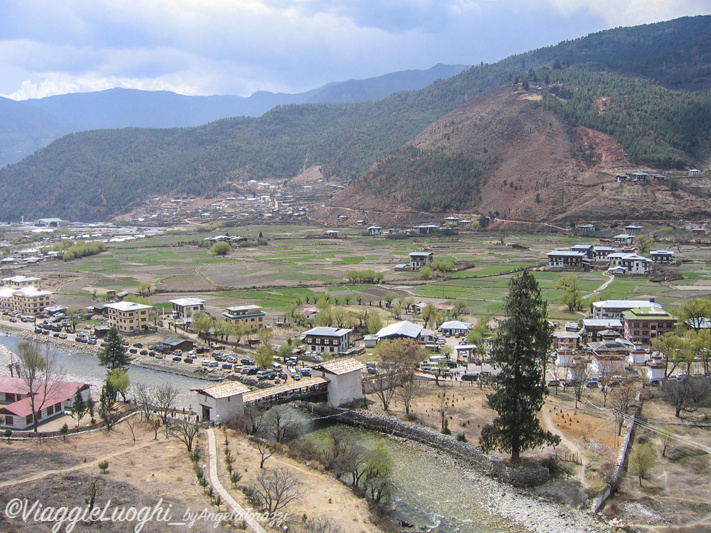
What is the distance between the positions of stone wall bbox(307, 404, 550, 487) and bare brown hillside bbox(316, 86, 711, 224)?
10380 cm

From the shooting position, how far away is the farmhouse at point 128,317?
5838 centimetres

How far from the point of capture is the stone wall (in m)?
29.0

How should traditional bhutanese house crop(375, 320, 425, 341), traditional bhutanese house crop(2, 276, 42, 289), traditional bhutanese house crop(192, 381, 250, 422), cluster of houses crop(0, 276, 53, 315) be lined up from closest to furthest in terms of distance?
traditional bhutanese house crop(192, 381, 250, 422) → traditional bhutanese house crop(375, 320, 425, 341) → cluster of houses crop(0, 276, 53, 315) → traditional bhutanese house crop(2, 276, 42, 289)

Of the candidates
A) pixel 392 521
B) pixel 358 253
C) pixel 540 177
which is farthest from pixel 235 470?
pixel 540 177

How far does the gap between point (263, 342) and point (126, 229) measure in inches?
5218

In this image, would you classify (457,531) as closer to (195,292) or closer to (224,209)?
(195,292)

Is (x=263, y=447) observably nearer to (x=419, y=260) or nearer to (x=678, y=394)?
(x=678, y=394)

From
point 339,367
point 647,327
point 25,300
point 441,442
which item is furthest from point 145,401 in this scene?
point 25,300

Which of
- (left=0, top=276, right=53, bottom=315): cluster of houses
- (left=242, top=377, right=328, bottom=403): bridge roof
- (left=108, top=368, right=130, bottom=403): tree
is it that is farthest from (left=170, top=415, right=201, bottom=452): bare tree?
(left=0, top=276, right=53, bottom=315): cluster of houses

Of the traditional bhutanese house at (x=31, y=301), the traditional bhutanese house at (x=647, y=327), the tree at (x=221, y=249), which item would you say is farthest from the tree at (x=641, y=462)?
the tree at (x=221, y=249)

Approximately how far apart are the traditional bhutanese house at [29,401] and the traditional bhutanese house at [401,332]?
21.6 meters

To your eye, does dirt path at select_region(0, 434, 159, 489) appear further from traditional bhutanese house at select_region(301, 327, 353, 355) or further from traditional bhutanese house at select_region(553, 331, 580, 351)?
traditional bhutanese house at select_region(553, 331, 580, 351)

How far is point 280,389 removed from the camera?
37.6 meters

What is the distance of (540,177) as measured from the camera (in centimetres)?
Result: 14350
